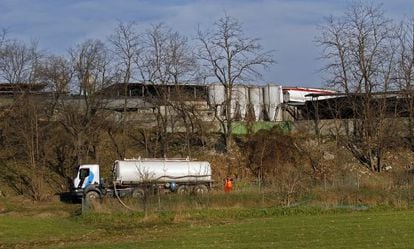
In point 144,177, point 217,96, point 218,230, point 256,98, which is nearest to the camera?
→ point 218,230

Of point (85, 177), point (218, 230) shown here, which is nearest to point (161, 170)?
point (85, 177)

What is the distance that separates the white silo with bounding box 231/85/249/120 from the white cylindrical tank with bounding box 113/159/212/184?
50.4 feet

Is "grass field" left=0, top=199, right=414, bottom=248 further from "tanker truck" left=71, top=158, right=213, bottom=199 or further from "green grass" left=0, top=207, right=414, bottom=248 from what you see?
"tanker truck" left=71, top=158, right=213, bottom=199

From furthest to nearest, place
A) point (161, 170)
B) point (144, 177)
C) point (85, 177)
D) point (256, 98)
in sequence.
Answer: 1. point (256, 98)
2. point (161, 170)
3. point (85, 177)
4. point (144, 177)

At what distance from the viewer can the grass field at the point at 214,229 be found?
20719 mm

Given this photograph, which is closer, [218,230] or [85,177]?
[218,230]

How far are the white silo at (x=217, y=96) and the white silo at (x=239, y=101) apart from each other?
5.31ft

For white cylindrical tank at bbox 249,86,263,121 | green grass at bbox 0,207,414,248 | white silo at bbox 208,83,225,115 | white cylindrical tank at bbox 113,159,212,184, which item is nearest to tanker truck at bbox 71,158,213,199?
white cylindrical tank at bbox 113,159,212,184

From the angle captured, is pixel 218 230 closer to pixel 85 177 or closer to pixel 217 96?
pixel 85 177

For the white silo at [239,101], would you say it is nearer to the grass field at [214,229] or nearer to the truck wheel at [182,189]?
the truck wheel at [182,189]

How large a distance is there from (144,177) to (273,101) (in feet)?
90.5

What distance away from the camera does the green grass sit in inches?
814

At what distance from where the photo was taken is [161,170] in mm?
48312

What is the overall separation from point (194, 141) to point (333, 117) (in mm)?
14501
